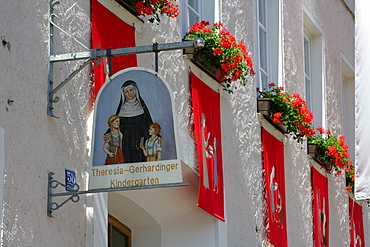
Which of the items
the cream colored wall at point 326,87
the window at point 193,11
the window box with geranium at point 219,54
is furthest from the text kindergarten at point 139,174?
the cream colored wall at point 326,87

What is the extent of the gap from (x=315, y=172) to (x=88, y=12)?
6.92 meters

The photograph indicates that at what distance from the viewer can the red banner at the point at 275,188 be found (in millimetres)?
10930

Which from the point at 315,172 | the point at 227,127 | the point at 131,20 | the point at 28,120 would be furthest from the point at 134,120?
the point at 315,172

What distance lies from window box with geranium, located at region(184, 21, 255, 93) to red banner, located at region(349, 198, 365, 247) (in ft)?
21.6

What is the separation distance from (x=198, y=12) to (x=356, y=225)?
23.3 feet

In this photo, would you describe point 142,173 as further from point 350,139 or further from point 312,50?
point 350,139

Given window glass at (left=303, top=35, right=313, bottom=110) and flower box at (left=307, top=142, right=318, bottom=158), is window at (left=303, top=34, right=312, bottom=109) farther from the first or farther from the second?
flower box at (left=307, top=142, right=318, bottom=158)

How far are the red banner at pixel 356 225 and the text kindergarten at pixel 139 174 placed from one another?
9.56 metres

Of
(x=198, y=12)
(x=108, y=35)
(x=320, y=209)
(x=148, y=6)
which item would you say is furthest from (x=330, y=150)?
(x=108, y=35)

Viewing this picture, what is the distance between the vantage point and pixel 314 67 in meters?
14.5

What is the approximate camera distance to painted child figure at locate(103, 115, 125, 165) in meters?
6.20

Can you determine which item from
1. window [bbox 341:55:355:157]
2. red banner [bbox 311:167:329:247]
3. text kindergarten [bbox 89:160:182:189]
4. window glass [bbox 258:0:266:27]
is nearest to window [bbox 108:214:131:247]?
text kindergarten [bbox 89:160:182:189]

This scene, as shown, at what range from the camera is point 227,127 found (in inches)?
387

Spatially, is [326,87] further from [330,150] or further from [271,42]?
[271,42]
